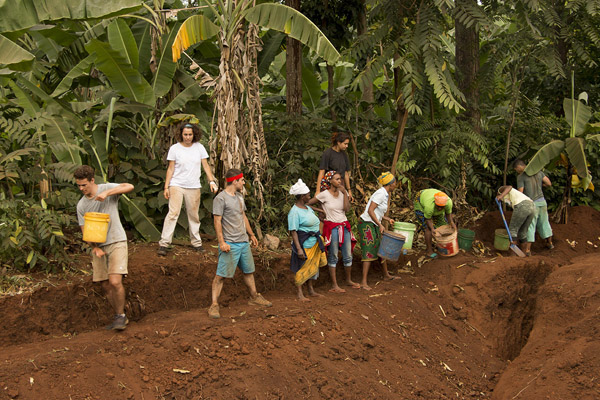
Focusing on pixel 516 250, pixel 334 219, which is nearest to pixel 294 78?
pixel 334 219

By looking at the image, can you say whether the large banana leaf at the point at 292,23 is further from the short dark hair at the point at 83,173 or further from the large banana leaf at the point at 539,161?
the large banana leaf at the point at 539,161

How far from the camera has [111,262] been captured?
5980mm

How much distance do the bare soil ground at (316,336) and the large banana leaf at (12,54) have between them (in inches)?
104

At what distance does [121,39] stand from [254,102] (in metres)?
2.04

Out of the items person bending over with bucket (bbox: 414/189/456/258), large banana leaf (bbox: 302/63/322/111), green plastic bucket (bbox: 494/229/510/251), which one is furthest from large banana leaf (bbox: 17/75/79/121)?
green plastic bucket (bbox: 494/229/510/251)

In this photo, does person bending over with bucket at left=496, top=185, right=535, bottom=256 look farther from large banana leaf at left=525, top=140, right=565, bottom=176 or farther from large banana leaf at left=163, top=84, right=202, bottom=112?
large banana leaf at left=163, top=84, right=202, bottom=112

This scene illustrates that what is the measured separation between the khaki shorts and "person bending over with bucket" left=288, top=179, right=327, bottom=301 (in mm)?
1955

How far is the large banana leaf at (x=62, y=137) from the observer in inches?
301

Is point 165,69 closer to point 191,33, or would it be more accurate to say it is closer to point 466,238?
point 191,33

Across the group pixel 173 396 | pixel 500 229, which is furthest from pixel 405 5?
pixel 173 396

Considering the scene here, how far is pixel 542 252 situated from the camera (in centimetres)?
1009

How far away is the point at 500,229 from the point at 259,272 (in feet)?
14.4

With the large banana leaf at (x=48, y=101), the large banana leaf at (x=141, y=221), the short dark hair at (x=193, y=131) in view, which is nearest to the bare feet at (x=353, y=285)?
the large banana leaf at (x=141, y=221)

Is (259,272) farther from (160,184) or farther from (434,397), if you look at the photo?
(434,397)
